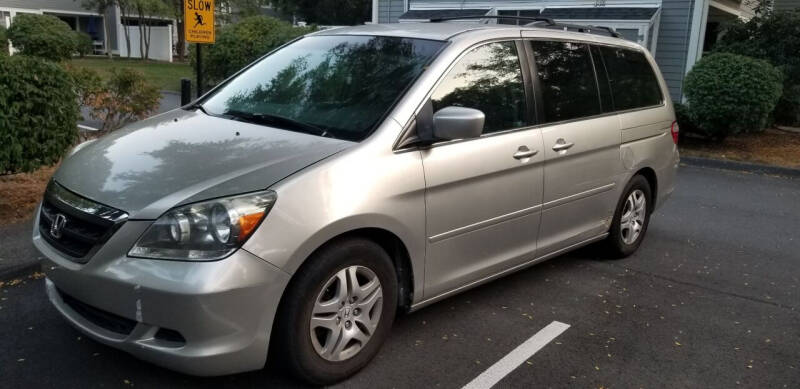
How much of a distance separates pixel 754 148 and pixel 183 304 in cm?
1169

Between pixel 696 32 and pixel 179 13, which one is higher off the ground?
pixel 179 13

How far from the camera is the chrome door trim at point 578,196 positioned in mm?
4426

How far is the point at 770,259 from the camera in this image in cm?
586

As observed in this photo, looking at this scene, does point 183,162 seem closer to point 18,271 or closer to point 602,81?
point 18,271

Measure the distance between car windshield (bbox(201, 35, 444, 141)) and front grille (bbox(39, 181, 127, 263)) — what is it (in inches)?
41.1

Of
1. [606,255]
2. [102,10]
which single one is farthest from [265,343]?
[102,10]

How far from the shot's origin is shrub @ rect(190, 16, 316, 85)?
15930 millimetres

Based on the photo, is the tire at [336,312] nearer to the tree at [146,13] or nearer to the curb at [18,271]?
the curb at [18,271]

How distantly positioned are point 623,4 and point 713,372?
40.2 ft

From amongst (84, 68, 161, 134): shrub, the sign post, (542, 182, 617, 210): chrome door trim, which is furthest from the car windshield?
(84, 68, 161, 134): shrub

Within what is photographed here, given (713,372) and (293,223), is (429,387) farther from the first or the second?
(713,372)

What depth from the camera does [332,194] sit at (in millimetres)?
3102

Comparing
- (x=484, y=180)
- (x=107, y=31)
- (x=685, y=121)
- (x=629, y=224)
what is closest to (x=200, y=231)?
(x=484, y=180)

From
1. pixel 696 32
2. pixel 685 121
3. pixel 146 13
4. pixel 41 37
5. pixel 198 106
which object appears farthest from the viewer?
pixel 146 13
